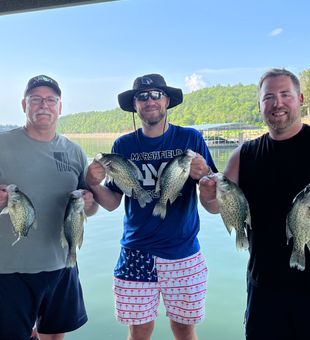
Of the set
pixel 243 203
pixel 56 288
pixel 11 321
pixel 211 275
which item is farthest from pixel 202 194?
pixel 211 275

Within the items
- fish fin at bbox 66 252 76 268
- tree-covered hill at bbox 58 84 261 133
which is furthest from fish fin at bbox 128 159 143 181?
tree-covered hill at bbox 58 84 261 133

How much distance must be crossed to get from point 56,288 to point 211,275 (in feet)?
8.82

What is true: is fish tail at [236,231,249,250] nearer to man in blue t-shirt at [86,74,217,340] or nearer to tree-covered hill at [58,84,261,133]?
man in blue t-shirt at [86,74,217,340]

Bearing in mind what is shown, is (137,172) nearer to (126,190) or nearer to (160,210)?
(126,190)

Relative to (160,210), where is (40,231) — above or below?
below

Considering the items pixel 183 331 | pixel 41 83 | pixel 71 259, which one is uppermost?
pixel 41 83

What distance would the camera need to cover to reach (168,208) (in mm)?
2074

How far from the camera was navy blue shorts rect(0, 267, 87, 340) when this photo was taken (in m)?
1.97

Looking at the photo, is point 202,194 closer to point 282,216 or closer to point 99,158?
point 282,216

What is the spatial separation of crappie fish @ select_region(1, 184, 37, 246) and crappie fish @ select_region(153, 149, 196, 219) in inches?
27.5

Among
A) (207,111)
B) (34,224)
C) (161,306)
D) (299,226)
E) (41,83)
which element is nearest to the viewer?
(299,226)

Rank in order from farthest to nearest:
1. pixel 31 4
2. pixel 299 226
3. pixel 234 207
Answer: pixel 31 4 < pixel 234 207 < pixel 299 226

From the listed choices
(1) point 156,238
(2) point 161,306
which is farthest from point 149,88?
(2) point 161,306

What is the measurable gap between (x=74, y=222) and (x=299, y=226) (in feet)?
3.69
